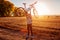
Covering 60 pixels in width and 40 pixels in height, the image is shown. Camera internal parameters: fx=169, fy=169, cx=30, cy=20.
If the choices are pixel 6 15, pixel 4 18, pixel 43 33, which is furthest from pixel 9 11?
pixel 43 33

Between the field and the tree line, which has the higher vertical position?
the tree line

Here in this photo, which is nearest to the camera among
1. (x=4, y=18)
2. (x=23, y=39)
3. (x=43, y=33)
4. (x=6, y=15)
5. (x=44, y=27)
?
(x=23, y=39)

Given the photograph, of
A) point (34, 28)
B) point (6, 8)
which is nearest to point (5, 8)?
point (6, 8)

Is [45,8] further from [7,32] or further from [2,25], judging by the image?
[2,25]

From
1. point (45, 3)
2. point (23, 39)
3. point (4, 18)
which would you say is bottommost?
point (23, 39)

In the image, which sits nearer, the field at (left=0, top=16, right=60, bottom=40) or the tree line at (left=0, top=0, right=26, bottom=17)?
the field at (left=0, top=16, right=60, bottom=40)

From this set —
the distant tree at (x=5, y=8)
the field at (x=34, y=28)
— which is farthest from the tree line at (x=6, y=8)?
the field at (x=34, y=28)

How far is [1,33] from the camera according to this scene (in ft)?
16.5

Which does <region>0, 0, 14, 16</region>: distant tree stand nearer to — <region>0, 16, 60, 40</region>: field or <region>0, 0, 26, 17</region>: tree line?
<region>0, 0, 26, 17</region>: tree line

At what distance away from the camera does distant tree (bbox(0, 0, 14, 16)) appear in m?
6.18

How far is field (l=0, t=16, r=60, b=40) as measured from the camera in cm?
457

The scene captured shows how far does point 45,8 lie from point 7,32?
144 cm

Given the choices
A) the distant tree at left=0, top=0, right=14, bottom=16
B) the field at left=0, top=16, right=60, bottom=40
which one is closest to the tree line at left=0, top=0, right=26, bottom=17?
the distant tree at left=0, top=0, right=14, bottom=16

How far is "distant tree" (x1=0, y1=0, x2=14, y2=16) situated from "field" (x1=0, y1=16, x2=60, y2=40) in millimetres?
269
